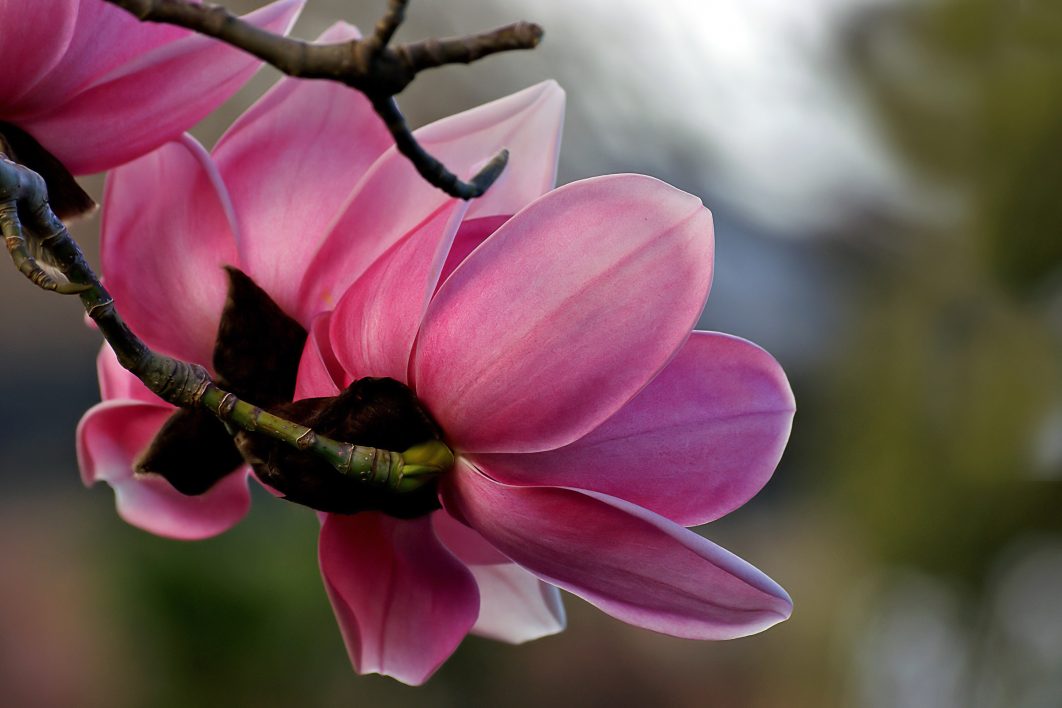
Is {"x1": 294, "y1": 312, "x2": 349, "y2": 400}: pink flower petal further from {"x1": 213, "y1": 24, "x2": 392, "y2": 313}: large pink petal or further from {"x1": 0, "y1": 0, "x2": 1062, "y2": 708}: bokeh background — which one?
{"x1": 0, "y1": 0, "x2": 1062, "y2": 708}: bokeh background

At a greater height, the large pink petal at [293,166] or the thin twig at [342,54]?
the thin twig at [342,54]

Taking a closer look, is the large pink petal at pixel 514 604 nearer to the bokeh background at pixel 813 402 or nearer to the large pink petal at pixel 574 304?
the large pink petal at pixel 574 304

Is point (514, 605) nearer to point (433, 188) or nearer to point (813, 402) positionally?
point (433, 188)

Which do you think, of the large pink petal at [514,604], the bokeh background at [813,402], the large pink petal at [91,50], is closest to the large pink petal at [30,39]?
the large pink petal at [91,50]

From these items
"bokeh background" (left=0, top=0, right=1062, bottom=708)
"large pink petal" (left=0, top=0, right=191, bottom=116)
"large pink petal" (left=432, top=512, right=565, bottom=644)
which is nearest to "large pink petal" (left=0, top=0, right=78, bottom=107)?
"large pink petal" (left=0, top=0, right=191, bottom=116)

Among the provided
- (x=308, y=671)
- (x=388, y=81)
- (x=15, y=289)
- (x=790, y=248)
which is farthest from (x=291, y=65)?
(x=15, y=289)
